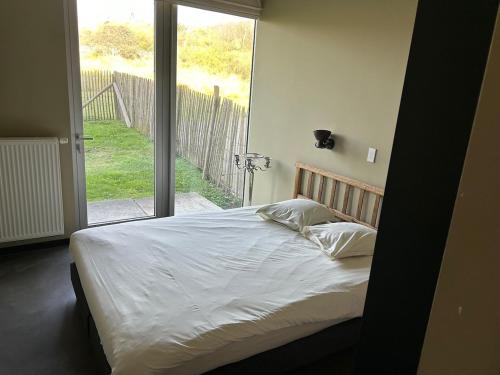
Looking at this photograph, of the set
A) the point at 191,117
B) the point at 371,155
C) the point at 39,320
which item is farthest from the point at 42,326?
the point at 371,155

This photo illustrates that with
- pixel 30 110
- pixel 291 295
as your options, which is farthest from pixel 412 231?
pixel 30 110

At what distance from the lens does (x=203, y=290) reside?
1995mm

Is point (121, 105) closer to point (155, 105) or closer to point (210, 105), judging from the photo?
point (155, 105)

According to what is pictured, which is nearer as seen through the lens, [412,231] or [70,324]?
[412,231]

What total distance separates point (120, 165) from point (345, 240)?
2.44m

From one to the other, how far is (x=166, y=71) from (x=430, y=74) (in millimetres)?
3586

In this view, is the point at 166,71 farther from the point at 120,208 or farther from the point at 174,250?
the point at 174,250

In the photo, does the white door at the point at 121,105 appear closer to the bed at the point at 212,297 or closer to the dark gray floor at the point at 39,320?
the dark gray floor at the point at 39,320

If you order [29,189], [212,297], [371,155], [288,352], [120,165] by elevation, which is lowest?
[288,352]

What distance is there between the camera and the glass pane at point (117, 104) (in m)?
3.42

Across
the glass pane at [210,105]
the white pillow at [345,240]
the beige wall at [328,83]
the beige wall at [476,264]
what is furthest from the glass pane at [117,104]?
the beige wall at [476,264]

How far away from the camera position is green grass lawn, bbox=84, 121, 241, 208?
11.9 ft

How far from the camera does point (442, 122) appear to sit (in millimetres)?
495

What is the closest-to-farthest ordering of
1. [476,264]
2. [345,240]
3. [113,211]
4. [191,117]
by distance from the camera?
1. [476,264]
2. [345,240]
3. [113,211]
4. [191,117]
